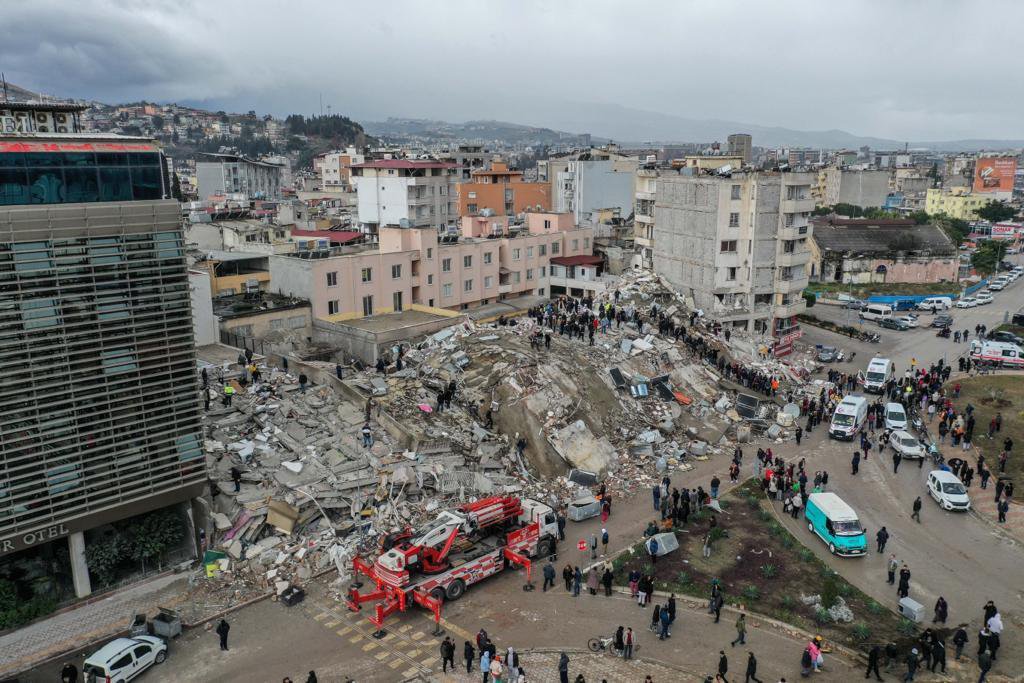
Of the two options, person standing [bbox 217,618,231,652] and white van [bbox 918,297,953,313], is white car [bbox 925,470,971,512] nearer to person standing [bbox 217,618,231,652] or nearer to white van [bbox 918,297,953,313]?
person standing [bbox 217,618,231,652]

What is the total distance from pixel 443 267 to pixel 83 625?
1265 inches

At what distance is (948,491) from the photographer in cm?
3003

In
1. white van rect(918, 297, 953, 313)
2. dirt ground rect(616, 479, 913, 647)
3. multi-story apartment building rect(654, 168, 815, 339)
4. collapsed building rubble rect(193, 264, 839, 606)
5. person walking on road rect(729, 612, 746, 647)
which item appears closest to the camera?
person walking on road rect(729, 612, 746, 647)

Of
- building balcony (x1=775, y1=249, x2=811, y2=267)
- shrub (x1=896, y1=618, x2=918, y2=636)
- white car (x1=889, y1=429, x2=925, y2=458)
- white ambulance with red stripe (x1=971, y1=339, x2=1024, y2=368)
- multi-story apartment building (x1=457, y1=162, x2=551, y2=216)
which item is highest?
multi-story apartment building (x1=457, y1=162, x2=551, y2=216)

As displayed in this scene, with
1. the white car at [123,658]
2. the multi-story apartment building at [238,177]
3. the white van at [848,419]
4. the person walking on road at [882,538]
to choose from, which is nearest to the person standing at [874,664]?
the person walking on road at [882,538]

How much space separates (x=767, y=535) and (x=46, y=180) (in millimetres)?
25474

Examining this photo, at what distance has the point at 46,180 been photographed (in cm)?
2128

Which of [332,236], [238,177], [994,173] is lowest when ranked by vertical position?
[332,236]

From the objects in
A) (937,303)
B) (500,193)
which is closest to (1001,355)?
(937,303)

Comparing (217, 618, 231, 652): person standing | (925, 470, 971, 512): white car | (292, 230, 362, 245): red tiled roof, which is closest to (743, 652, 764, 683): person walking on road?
(217, 618, 231, 652): person standing

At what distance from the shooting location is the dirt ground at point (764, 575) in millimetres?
22359

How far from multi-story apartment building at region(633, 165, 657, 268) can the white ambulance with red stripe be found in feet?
73.6

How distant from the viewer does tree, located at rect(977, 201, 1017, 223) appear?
12031 cm

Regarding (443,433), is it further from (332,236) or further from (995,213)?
(995,213)
